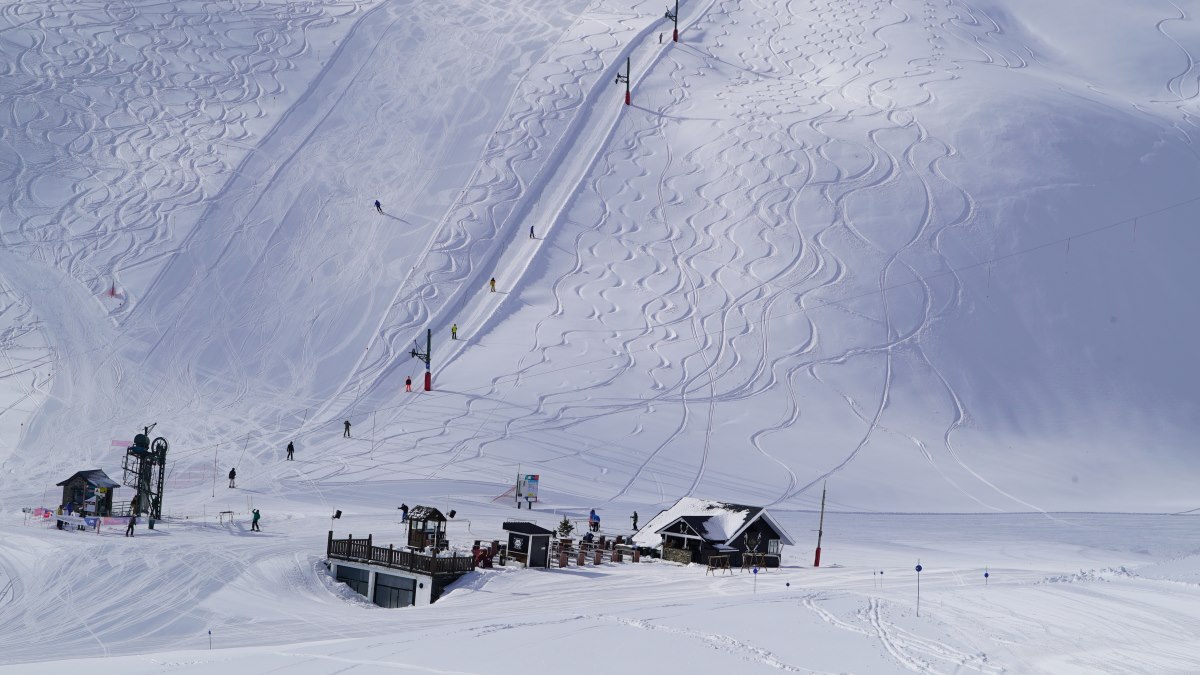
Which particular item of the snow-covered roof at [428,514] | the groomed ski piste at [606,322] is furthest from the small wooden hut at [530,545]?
the snow-covered roof at [428,514]

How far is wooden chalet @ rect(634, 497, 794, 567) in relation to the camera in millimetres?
25078

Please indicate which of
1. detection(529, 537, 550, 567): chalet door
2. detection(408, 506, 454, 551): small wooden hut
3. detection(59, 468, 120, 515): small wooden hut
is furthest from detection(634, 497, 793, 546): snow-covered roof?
detection(59, 468, 120, 515): small wooden hut

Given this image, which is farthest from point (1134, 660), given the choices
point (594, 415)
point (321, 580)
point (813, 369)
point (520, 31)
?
point (520, 31)

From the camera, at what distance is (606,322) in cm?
4034

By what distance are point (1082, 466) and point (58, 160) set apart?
41171mm

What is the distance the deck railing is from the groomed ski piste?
20.9 inches

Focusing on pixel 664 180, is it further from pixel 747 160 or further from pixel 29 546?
pixel 29 546

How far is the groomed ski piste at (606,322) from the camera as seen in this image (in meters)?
17.8

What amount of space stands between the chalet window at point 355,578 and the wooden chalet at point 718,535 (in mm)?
6421

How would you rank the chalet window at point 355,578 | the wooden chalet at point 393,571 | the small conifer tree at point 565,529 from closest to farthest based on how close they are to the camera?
the wooden chalet at point 393,571
the chalet window at point 355,578
the small conifer tree at point 565,529

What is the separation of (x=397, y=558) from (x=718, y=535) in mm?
7075

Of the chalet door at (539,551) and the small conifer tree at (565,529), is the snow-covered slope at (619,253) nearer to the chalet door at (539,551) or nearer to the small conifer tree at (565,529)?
the small conifer tree at (565,529)

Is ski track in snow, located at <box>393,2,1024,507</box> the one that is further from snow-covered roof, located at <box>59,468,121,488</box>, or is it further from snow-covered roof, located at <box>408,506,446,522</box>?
snow-covered roof, located at <box>59,468,121,488</box>

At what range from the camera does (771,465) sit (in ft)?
113
